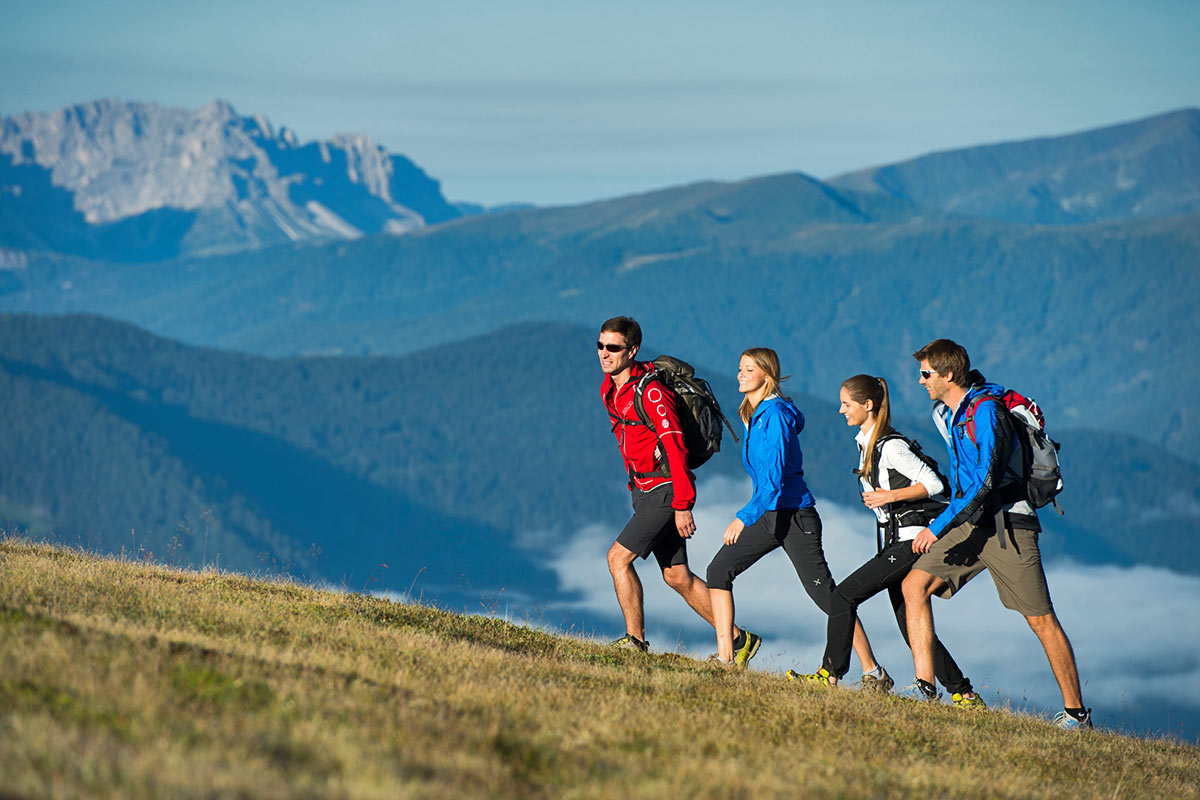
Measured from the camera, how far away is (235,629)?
Answer: 23.9 feet

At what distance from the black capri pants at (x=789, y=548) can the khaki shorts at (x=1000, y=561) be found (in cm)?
75

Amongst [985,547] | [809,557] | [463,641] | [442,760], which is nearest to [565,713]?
[442,760]

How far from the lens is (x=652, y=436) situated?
8.34 meters

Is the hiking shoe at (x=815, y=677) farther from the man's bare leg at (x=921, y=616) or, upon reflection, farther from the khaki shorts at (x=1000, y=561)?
the khaki shorts at (x=1000, y=561)

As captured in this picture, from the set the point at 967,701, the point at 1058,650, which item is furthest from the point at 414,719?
the point at 1058,650

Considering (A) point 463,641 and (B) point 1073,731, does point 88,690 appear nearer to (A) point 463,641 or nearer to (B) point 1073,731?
(A) point 463,641

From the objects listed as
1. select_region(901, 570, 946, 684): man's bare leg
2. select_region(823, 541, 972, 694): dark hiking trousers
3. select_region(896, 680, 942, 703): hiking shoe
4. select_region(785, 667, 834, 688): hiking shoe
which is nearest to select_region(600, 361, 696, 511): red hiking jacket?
select_region(823, 541, 972, 694): dark hiking trousers

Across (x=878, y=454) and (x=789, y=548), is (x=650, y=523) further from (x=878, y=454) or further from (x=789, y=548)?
(x=878, y=454)

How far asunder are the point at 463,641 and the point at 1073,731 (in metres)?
4.34

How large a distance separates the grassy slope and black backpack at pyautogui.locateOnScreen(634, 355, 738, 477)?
156 cm

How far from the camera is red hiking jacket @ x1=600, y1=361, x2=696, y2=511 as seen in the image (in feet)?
26.7

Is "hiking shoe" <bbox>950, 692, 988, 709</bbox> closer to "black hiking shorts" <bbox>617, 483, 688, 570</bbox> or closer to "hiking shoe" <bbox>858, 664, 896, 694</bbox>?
"hiking shoe" <bbox>858, 664, 896, 694</bbox>

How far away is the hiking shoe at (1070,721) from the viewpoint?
841cm

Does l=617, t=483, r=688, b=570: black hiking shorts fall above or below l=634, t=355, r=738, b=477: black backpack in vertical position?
below
